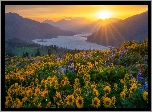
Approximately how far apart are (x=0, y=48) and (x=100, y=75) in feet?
6.38

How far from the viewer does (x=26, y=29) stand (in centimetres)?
745

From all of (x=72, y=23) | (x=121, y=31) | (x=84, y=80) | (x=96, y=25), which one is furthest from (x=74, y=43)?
(x=121, y=31)

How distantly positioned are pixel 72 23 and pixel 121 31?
0.98m

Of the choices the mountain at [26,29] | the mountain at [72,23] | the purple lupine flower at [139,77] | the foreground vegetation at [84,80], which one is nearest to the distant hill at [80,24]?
the mountain at [72,23]

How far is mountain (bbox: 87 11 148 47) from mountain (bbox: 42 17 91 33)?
0.28 metres

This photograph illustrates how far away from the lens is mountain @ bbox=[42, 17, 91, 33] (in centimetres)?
717

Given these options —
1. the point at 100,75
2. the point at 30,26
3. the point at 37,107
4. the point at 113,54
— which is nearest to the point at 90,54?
the point at 113,54

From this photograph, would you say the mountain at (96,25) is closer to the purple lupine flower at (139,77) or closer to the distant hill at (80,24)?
the distant hill at (80,24)

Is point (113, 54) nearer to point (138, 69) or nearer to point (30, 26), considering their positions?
point (138, 69)

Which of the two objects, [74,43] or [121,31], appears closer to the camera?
[121,31]

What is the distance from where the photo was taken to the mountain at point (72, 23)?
7.17m

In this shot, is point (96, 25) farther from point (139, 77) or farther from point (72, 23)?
point (139, 77)

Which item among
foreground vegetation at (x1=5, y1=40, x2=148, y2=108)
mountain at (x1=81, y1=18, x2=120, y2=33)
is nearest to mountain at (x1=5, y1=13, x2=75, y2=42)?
mountain at (x1=81, y1=18, x2=120, y2=33)

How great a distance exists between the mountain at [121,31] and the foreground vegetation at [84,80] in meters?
0.33
